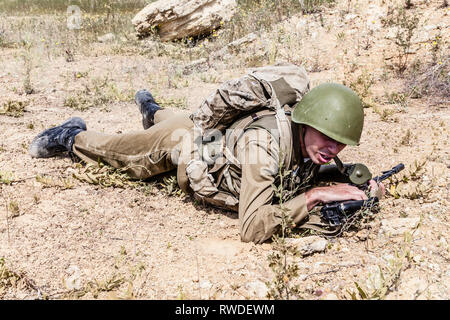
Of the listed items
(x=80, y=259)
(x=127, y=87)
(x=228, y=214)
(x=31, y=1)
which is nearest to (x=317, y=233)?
(x=228, y=214)

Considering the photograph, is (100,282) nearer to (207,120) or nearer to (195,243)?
(195,243)

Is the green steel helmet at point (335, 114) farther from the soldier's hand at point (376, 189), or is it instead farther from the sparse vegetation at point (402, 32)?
the sparse vegetation at point (402, 32)

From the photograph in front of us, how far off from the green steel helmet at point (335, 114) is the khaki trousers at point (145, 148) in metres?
1.22

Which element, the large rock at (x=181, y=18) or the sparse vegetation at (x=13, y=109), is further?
the large rock at (x=181, y=18)

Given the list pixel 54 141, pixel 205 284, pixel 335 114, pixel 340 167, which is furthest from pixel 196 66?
pixel 205 284

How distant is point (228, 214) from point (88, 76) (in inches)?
193

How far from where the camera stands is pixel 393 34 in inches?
271

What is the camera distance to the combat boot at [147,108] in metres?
4.55

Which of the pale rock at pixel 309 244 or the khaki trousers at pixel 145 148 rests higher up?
the khaki trousers at pixel 145 148

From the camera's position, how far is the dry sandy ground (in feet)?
7.91

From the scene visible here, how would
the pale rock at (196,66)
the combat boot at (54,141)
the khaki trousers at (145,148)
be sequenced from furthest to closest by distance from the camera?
the pale rock at (196,66) < the combat boot at (54,141) < the khaki trousers at (145,148)

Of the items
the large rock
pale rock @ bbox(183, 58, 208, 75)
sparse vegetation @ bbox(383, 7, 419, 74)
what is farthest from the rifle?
the large rock

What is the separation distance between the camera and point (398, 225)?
284 cm

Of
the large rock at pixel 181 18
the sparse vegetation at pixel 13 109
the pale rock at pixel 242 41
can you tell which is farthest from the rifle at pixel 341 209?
the large rock at pixel 181 18
